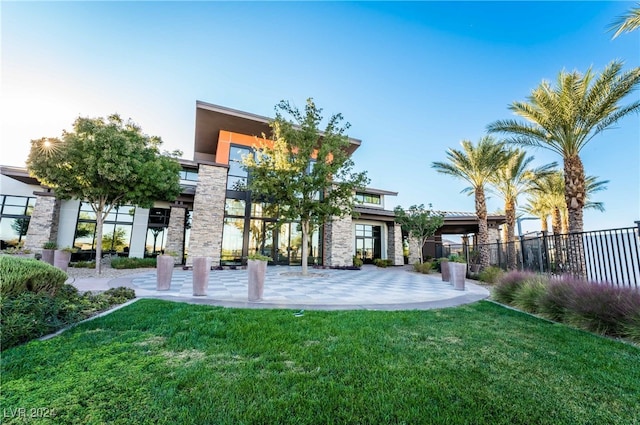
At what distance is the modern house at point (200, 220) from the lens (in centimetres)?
1495

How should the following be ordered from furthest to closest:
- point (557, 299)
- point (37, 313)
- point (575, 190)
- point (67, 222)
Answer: point (67, 222) → point (575, 190) → point (557, 299) → point (37, 313)

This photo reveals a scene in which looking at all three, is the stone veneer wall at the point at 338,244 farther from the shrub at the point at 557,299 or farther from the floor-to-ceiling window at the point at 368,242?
the shrub at the point at 557,299

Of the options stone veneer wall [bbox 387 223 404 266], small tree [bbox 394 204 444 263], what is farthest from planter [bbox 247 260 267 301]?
stone veneer wall [bbox 387 223 404 266]

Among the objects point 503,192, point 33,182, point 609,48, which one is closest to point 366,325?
point 609,48

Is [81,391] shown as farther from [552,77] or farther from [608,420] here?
[552,77]

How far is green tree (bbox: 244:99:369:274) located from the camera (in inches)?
500

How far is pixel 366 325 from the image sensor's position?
4289 millimetres

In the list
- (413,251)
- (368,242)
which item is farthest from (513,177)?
(368,242)

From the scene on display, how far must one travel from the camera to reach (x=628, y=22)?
6.14 m

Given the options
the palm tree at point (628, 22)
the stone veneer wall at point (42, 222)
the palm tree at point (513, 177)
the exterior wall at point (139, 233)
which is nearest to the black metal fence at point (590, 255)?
the palm tree at point (628, 22)

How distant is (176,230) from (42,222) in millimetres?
6953

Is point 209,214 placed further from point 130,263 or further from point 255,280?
point 255,280

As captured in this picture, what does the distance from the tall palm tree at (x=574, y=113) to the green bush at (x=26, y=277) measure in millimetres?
15215

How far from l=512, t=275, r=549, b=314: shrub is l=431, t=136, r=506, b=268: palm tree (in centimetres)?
978
